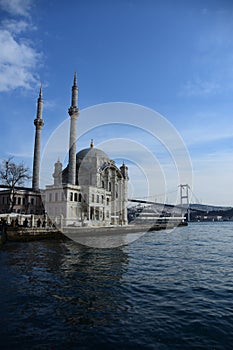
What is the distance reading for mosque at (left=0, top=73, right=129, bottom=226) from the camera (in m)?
44.8

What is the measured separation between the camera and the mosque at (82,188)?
147 feet

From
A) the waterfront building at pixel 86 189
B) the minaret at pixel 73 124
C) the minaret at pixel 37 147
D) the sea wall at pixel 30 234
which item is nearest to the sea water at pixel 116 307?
the sea wall at pixel 30 234

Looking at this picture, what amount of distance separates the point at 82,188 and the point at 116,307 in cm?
4108

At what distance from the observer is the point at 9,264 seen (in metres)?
13.4

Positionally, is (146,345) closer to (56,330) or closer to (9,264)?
(56,330)

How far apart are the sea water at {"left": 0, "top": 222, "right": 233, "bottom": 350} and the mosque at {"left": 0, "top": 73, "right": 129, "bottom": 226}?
72.0ft

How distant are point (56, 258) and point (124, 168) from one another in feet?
168

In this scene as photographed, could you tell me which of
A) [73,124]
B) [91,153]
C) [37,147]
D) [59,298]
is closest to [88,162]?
[91,153]

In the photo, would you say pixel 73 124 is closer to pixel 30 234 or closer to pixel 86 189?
pixel 86 189

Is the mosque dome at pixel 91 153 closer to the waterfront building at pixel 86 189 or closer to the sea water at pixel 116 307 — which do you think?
the waterfront building at pixel 86 189

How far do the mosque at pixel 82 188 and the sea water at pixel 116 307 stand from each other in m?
22.0

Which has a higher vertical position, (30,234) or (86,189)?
(86,189)

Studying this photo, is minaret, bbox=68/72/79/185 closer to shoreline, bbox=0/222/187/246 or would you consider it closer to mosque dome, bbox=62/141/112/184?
mosque dome, bbox=62/141/112/184

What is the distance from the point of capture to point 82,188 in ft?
158
